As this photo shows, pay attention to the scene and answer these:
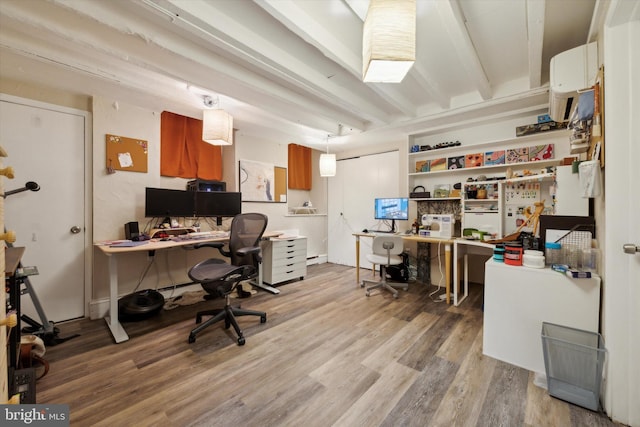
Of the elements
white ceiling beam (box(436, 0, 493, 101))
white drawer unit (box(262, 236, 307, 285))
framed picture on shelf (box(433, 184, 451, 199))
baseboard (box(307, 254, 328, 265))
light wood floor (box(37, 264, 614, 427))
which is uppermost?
white ceiling beam (box(436, 0, 493, 101))

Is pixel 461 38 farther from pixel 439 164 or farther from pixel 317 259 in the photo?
pixel 317 259

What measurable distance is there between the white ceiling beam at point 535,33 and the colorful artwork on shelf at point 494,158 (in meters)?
1.00

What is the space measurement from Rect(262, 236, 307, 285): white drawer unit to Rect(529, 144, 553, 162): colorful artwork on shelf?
3172 mm

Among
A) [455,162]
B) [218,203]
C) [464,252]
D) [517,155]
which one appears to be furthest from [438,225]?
[218,203]

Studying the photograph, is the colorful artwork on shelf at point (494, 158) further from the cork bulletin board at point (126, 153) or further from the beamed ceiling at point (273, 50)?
the cork bulletin board at point (126, 153)

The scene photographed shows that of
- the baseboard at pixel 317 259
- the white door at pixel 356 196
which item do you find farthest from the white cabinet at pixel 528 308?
the baseboard at pixel 317 259

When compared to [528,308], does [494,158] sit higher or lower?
higher

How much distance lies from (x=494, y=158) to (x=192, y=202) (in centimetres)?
398

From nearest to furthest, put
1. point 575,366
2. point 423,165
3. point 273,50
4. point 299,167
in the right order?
point 575,366, point 273,50, point 423,165, point 299,167

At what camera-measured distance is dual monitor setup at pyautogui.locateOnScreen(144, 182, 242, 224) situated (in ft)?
9.55

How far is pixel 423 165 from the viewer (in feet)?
12.9

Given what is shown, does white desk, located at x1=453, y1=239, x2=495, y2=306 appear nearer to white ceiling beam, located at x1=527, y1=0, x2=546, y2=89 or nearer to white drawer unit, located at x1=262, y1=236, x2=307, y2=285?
white ceiling beam, located at x1=527, y1=0, x2=546, y2=89

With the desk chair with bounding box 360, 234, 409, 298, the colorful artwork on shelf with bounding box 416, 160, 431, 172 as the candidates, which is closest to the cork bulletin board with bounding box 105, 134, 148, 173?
the desk chair with bounding box 360, 234, 409, 298

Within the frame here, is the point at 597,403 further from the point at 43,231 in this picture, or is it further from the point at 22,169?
the point at 22,169
